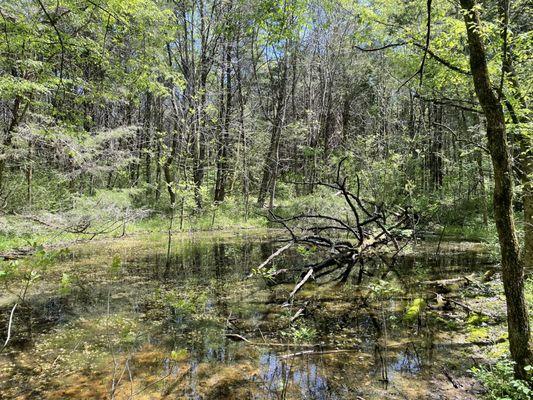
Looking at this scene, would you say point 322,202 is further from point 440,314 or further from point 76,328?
point 76,328

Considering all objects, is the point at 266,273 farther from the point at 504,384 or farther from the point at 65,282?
the point at 504,384

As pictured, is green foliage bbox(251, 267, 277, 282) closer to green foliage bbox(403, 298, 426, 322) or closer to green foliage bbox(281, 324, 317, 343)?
green foliage bbox(281, 324, 317, 343)

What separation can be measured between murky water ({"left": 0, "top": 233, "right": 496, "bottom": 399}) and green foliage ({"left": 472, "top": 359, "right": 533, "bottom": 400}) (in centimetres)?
26

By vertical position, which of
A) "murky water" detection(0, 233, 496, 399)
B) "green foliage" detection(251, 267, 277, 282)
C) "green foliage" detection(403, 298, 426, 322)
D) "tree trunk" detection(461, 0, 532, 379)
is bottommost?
"murky water" detection(0, 233, 496, 399)

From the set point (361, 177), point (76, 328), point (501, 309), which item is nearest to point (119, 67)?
point (76, 328)

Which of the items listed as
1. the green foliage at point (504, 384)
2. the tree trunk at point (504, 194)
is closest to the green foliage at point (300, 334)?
the green foliage at point (504, 384)

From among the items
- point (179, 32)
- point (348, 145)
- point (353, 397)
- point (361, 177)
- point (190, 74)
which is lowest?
point (353, 397)

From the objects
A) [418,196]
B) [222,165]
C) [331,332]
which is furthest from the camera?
[222,165]

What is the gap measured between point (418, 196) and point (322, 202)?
5.75 metres

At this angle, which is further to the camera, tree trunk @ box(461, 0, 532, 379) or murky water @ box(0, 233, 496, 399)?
murky water @ box(0, 233, 496, 399)

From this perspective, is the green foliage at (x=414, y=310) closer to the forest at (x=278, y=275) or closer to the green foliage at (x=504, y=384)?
the forest at (x=278, y=275)

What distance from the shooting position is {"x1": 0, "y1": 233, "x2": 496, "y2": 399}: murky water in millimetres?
4051

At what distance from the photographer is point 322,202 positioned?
16703mm

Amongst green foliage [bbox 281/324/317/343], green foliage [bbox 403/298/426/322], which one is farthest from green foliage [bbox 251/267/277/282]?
green foliage [bbox 403/298/426/322]
